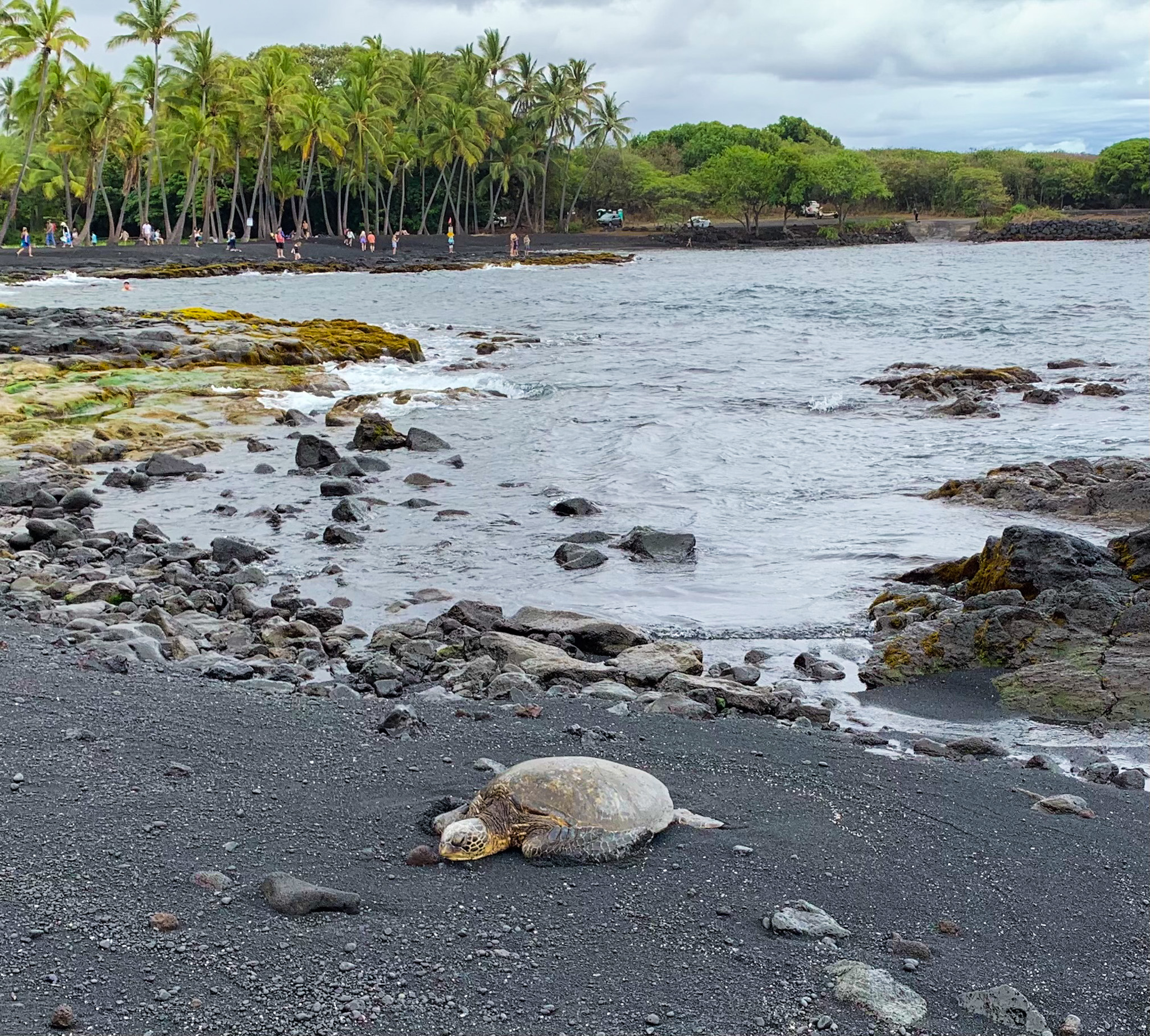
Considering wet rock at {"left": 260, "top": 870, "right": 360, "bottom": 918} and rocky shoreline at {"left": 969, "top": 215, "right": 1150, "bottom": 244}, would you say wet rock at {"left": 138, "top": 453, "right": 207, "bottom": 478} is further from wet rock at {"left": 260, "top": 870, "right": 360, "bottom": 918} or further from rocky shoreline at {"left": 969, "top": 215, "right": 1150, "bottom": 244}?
rocky shoreline at {"left": 969, "top": 215, "right": 1150, "bottom": 244}

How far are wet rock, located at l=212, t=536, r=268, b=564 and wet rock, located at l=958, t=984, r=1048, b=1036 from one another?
7.17m

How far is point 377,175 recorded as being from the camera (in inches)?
3024

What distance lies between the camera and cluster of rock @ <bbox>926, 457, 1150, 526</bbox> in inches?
420

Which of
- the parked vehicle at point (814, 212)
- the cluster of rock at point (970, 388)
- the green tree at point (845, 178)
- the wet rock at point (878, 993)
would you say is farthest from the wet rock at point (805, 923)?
the parked vehicle at point (814, 212)

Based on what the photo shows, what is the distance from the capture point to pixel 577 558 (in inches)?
383

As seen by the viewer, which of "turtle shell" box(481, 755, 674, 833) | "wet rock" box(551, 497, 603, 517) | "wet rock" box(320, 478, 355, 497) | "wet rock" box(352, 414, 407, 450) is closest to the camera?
"turtle shell" box(481, 755, 674, 833)

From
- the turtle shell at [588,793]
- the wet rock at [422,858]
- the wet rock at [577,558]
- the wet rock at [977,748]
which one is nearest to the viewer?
the wet rock at [422,858]

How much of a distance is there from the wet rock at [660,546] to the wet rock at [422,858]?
19.0 ft

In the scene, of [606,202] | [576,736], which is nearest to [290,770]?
[576,736]

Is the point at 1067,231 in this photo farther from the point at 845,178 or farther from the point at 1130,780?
the point at 1130,780

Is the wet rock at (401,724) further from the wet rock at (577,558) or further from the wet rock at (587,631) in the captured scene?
the wet rock at (577,558)

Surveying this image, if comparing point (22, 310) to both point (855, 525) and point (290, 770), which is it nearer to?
point (855, 525)

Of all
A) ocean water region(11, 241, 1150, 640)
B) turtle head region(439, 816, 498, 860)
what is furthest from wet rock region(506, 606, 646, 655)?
turtle head region(439, 816, 498, 860)

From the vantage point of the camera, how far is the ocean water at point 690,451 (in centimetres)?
926
